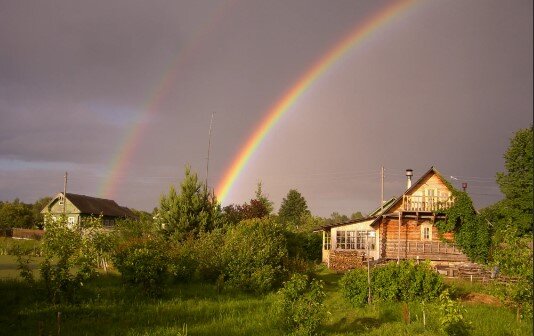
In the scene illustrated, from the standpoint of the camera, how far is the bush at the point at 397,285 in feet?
58.4

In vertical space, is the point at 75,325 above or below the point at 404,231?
below

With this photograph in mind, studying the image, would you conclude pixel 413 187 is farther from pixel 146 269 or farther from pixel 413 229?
pixel 146 269

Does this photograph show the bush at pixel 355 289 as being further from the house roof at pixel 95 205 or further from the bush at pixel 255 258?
the house roof at pixel 95 205

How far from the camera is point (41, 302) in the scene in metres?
15.7

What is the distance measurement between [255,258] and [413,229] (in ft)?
57.7

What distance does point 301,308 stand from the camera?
477 inches

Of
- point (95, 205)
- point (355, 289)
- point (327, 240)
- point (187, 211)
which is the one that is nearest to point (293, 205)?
point (95, 205)

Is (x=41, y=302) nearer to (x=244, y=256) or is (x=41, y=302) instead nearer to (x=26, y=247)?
(x=244, y=256)

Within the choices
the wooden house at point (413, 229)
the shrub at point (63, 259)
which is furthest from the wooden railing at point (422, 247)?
the shrub at point (63, 259)

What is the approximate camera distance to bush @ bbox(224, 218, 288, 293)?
21.0 m

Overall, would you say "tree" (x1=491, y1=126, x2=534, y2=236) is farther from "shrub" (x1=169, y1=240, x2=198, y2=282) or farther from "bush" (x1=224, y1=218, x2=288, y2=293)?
"shrub" (x1=169, y1=240, x2=198, y2=282)

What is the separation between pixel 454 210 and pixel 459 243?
256cm

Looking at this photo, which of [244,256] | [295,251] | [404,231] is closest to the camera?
[244,256]

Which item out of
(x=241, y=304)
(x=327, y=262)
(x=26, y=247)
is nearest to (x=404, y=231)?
(x=327, y=262)
